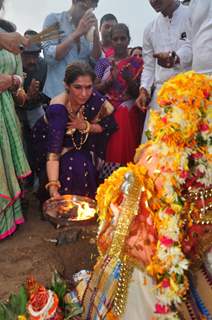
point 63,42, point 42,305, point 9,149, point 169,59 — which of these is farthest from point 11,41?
point 42,305

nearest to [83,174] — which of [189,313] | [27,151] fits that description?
[27,151]

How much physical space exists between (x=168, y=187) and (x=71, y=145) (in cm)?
235

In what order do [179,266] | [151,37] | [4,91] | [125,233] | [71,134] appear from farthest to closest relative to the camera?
[151,37], [71,134], [4,91], [125,233], [179,266]

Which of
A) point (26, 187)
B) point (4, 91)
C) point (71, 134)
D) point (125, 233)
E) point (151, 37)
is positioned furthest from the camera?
point (26, 187)

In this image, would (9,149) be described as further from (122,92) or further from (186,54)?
(186,54)

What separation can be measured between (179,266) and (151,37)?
3.03m

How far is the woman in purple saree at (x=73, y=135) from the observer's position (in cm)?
366

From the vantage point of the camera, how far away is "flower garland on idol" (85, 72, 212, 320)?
1590mm

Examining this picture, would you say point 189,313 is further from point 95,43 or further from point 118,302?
point 95,43

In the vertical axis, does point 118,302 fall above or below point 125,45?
below

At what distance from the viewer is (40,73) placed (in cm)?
453

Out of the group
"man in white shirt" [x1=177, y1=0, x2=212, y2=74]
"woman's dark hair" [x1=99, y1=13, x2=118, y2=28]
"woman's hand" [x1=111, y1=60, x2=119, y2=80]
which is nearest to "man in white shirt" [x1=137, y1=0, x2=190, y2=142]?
"woman's hand" [x1=111, y1=60, x2=119, y2=80]

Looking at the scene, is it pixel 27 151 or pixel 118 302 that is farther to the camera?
pixel 27 151

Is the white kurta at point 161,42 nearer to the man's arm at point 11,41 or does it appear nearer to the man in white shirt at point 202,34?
the man in white shirt at point 202,34
